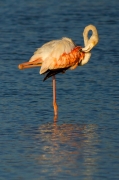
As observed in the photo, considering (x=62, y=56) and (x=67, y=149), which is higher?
(x=62, y=56)

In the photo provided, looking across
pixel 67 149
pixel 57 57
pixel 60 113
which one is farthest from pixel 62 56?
pixel 67 149

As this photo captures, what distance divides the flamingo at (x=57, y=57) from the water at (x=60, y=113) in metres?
0.58

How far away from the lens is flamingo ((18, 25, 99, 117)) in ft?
36.7

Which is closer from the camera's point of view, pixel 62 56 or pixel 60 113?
pixel 60 113

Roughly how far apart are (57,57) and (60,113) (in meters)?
0.80

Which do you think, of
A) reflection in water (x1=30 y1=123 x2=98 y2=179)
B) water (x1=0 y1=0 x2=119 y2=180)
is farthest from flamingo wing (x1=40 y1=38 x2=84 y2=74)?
reflection in water (x1=30 y1=123 x2=98 y2=179)

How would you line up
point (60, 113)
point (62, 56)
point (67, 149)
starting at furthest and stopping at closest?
point (62, 56), point (60, 113), point (67, 149)

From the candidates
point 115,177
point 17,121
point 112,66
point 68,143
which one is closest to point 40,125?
point 17,121

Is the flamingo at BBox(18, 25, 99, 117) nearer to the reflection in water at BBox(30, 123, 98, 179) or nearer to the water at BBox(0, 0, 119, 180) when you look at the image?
the water at BBox(0, 0, 119, 180)

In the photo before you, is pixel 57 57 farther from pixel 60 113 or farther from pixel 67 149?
pixel 67 149

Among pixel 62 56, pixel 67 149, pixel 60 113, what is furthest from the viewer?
pixel 62 56

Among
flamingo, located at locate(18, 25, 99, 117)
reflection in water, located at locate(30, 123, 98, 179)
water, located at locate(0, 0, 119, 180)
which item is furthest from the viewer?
flamingo, located at locate(18, 25, 99, 117)

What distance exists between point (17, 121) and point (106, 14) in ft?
40.4

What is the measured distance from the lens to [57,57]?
11.3 meters
